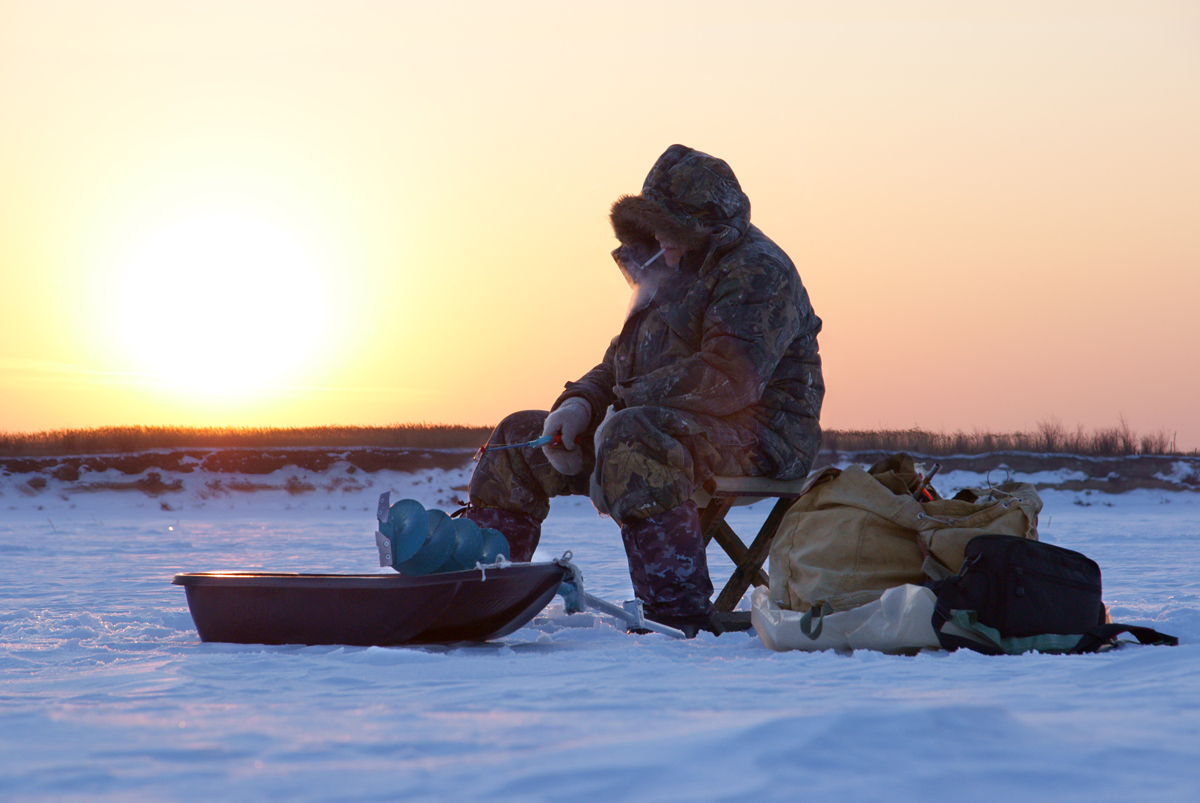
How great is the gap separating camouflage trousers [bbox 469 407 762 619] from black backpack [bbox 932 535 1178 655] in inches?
34.6

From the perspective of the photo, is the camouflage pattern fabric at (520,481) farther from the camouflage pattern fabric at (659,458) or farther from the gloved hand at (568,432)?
the camouflage pattern fabric at (659,458)

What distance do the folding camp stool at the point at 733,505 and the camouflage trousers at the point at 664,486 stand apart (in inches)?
2.3

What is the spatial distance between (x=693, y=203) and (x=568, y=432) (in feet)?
3.25

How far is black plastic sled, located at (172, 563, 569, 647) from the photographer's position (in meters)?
3.03

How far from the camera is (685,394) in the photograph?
139 inches

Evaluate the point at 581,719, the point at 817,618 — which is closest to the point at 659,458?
the point at 817,618

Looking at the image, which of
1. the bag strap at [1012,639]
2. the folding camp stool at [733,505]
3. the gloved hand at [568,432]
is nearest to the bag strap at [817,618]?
the bag strap at [1012,639]

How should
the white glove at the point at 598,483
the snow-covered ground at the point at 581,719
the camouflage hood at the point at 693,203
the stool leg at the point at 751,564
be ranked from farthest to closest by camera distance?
the stool leg at the point at 751,564 → the camouflage hood at the point at 693,203 → the white glove at the point at 598,483 → the snow-covered ground at the point at 581,719

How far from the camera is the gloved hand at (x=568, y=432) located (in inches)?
151

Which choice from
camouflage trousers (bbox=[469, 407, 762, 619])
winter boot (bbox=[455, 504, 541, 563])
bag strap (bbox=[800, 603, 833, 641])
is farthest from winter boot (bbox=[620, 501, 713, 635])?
winter boot (bbox=[455, 504, 541, 563])

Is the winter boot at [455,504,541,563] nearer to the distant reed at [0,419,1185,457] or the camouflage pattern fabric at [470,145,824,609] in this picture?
the camouflage pattern fabric at [470,145,824,609]

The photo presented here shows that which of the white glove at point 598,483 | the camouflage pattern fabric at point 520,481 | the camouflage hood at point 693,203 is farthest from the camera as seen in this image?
the camouflage pattern fabric at point 520,481

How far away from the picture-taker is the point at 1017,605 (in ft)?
9.39

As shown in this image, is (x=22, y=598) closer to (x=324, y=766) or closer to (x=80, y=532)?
(x=324, y=766)
